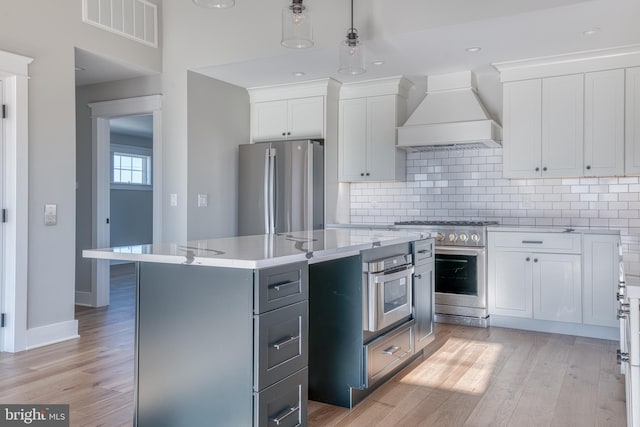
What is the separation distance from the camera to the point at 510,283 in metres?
4.46

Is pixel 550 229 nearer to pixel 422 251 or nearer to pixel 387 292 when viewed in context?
pixel 422 251

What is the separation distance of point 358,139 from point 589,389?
329cm

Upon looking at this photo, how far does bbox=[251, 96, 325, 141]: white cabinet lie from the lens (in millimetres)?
5328

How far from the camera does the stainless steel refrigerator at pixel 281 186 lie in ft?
16.7

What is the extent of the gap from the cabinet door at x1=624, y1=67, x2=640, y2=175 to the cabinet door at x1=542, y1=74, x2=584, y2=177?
34 cm

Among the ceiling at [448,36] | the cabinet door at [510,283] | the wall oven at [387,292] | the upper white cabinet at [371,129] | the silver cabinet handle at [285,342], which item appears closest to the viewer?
the silver cabinet handle at [285,342]

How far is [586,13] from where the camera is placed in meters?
3.38

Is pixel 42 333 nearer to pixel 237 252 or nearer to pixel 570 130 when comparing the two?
pixel 237 252

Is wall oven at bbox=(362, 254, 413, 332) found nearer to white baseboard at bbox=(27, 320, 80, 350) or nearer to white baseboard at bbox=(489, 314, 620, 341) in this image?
white baseboard at bbox=(489, 314, 620, 341)

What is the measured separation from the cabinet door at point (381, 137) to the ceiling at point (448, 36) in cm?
33

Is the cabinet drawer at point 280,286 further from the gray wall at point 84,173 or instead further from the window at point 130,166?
the window at point 130,166

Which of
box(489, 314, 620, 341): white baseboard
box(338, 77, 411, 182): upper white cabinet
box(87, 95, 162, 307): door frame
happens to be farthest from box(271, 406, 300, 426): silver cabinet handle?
box(87, 95, 162, 307): door frame

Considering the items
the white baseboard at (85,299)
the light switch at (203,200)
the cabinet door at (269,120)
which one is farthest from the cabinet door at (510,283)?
the white baseboard at (85,299)

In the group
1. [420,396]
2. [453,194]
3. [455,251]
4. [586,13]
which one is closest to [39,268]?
[420,396]
